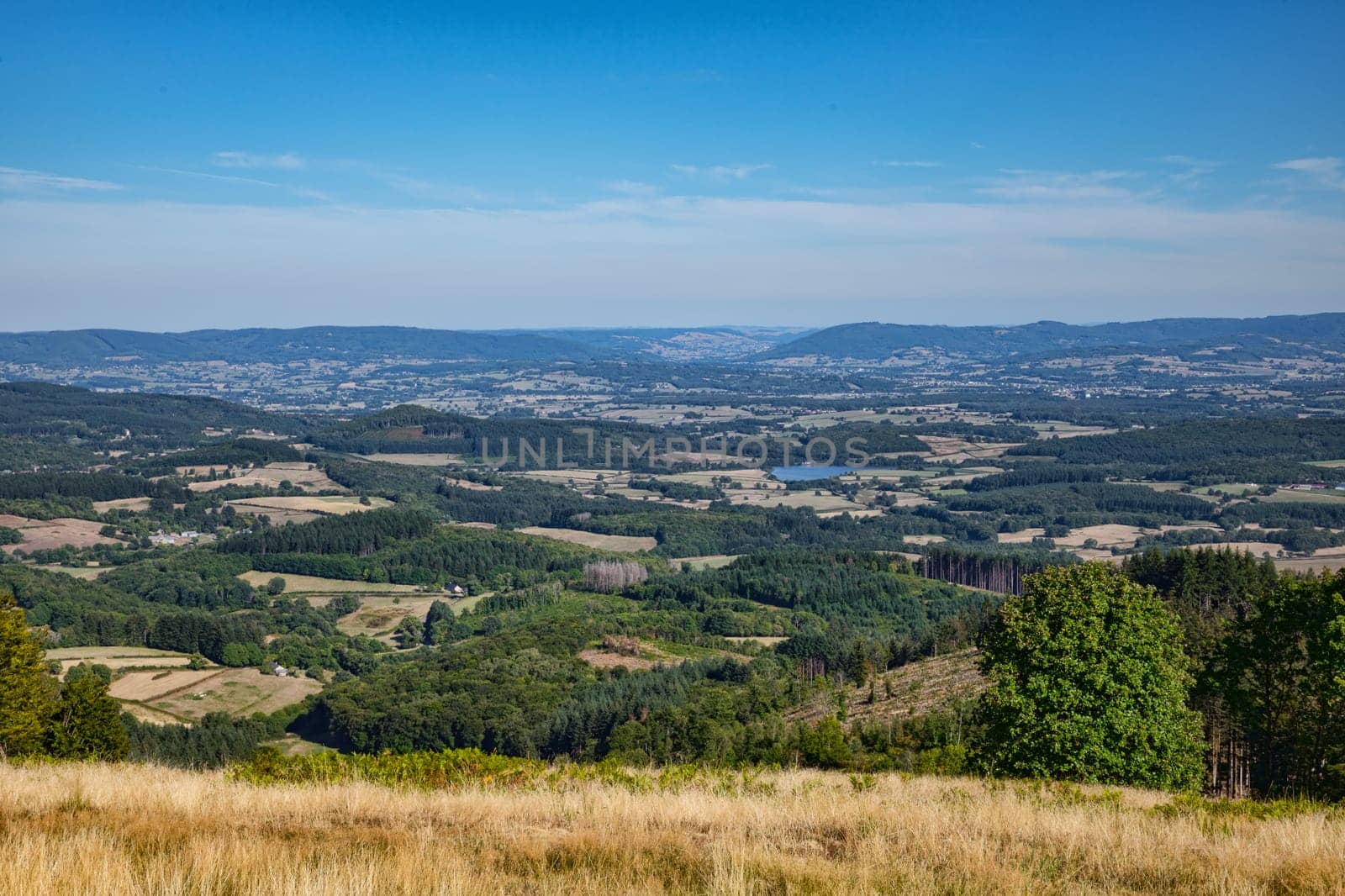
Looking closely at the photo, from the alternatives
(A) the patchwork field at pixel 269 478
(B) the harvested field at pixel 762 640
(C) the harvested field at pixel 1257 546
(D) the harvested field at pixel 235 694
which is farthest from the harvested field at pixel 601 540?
(C) the harvested field at pixel 1257 546

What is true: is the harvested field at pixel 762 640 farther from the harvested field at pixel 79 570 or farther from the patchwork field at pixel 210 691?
the harvested field at pixel 79 570

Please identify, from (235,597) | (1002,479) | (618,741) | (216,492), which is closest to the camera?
(618,741)

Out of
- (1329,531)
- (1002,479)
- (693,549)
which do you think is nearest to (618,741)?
(693,549)

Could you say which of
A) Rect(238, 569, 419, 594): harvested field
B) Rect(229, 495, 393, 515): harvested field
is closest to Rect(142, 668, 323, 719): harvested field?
Rect(238, 569, 419, 594): harvested field

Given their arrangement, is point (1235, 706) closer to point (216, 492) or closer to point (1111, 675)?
point (1111, 675)

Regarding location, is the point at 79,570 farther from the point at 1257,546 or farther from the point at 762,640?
the point at 1257,546

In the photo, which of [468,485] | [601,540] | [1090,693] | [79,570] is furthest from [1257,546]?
[79,570]
